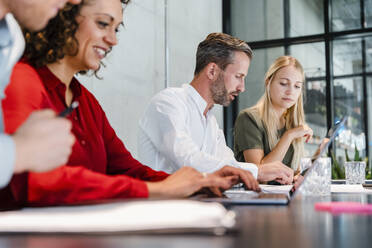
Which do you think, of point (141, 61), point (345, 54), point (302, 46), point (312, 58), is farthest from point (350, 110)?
point (141, 61)

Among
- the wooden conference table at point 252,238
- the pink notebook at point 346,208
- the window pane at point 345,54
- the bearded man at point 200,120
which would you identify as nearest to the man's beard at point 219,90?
the bearded man at point 200,120

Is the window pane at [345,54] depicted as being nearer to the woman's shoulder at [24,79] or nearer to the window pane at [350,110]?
the window pane at [350,110]

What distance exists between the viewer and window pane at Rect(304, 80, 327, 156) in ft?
Result: 18.2

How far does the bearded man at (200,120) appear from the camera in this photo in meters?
1.91

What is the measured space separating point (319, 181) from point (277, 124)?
5.28 feet

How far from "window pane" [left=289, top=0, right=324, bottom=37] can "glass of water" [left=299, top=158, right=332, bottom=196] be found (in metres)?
4.56

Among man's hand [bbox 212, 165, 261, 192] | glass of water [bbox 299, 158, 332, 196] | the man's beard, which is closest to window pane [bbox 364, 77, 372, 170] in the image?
the man's beard

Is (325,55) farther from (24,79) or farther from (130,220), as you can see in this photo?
(130,220)

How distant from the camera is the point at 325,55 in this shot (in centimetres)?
560

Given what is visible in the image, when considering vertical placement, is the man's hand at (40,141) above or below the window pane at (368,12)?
below

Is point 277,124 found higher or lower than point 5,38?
lower

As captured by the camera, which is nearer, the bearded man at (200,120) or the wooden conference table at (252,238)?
the wooden conference table at (252,238)

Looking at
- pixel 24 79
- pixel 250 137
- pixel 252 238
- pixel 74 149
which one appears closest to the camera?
pixel 252 238

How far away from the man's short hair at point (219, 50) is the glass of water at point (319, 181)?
1175mm
